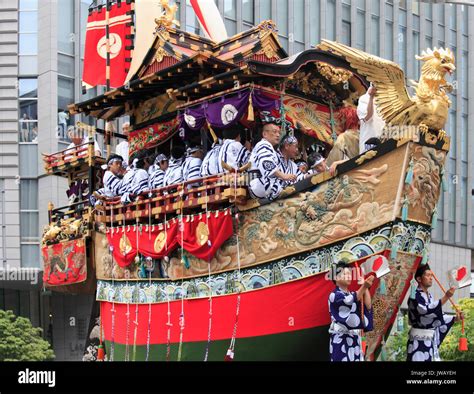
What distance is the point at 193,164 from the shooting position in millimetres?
13102

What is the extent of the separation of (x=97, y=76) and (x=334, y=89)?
15.4ft

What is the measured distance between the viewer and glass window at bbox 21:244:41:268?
1003 inches

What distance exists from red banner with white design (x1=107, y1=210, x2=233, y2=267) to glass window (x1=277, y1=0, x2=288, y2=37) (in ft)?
53.0

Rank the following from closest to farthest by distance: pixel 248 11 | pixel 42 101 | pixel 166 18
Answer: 1. pixel 166 18
2. pixel 42 101
3. pixel 248 11

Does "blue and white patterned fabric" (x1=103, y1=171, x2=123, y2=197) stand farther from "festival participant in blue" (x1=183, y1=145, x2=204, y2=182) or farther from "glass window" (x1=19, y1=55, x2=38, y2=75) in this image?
"glass window" (x1=19, y1=55, x2=38, y2=75)

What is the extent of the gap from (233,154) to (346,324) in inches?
111

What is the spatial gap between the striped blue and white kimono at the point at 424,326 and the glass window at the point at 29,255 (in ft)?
51.7

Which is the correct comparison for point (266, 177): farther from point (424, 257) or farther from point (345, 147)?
point (424, 257)

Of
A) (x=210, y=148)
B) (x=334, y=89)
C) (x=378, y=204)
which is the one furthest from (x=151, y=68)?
(x=378, y=204)

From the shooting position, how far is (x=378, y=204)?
1089 centimetres

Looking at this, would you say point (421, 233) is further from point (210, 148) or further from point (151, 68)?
point (151, 68)

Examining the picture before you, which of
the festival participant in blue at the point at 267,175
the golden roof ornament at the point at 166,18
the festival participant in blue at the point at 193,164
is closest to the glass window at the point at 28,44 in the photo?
the golden roof ornament at the point at 166,18

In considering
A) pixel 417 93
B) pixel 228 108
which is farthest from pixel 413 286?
pixel 228 108

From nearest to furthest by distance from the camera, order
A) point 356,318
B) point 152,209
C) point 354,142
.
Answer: point 356,318 → point 354,142 → point 152,209
